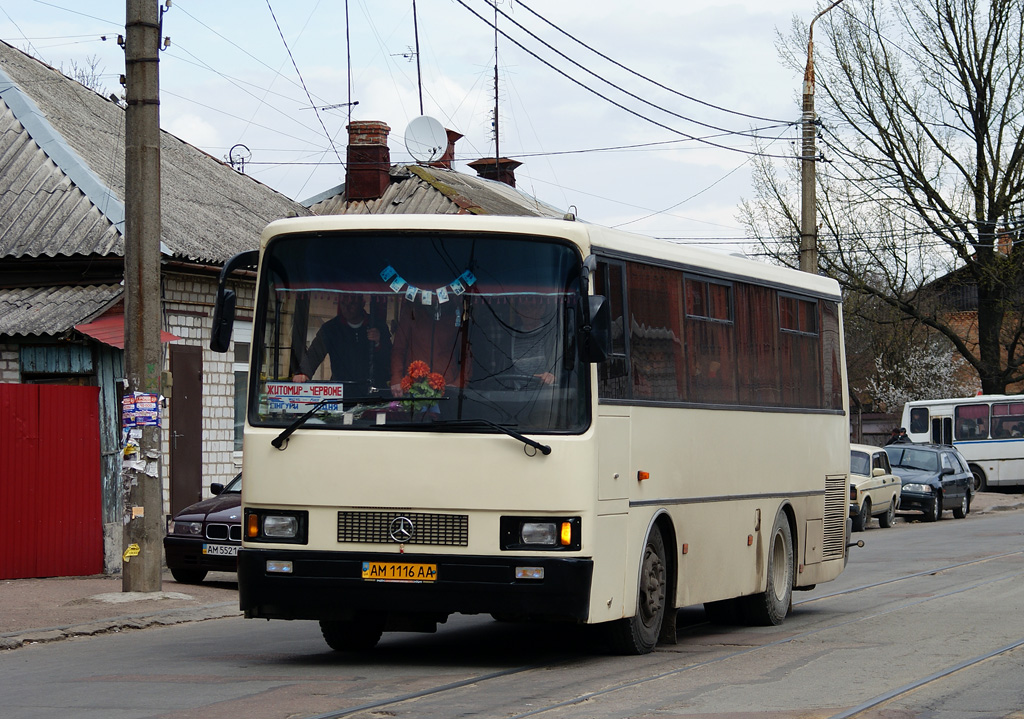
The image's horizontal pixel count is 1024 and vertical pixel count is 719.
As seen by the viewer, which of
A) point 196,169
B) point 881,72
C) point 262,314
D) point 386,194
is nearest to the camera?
point 262,314

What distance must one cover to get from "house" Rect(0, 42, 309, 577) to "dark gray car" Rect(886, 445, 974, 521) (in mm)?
16169

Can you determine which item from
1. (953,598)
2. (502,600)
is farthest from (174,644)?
(953,598)

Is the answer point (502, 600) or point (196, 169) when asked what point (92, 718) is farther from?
point (196, 169)

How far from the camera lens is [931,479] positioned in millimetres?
33938

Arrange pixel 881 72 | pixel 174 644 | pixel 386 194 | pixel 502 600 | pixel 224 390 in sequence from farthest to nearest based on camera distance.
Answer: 1. pixel 881 72
2. pixel 386 194
3. pixel 224 390
4. pixel 174 644
5. pixel 502 600

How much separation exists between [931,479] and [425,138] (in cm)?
1366

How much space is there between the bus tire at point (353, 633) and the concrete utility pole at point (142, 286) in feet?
13.1

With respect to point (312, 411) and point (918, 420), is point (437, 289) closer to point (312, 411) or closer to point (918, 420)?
point (312, 411)

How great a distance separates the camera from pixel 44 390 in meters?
16.8

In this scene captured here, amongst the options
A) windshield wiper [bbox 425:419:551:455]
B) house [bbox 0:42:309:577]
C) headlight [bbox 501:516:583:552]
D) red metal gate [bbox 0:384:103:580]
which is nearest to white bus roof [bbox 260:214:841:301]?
windshield wiper [bbox 425:419:551:455]

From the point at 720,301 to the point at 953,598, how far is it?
5.01 metres

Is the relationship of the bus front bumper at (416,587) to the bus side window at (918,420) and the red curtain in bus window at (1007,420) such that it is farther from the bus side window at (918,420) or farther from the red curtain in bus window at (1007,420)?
the bus side window at (918,420)

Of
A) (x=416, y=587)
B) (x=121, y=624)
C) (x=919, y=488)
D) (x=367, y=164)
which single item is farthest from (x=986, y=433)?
(x=416, y=587)

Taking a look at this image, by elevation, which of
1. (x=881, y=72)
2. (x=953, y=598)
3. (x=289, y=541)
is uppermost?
(x=881, y=72)
